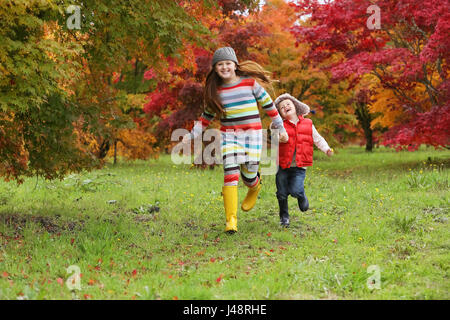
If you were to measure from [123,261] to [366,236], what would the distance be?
7.68ft

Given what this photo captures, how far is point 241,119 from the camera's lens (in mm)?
4527

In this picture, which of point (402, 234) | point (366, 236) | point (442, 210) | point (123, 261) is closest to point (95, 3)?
point (123, 261)

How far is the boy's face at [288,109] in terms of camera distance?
4.87 meters

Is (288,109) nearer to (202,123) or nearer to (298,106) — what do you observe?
(298,106)

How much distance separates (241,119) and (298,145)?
28.1 inches

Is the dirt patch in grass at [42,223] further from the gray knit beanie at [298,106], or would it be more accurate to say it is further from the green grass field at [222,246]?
the gray knit beanie at [298,106]

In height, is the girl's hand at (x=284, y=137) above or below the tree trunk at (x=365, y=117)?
below

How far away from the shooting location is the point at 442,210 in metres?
5.36

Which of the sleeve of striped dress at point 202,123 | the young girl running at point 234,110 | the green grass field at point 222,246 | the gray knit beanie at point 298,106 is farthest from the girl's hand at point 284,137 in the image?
the green grass field at point 222,246

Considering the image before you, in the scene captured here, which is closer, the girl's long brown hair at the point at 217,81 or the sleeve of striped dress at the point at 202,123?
the girl's long brown hair at the point at 217,81

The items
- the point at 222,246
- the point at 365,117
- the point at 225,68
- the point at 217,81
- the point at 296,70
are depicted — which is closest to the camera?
the point at 222,246

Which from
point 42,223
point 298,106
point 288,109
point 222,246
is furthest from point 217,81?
point 42,223

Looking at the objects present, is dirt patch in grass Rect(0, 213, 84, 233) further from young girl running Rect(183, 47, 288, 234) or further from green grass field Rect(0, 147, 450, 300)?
young girl running Rect(183, 47, 288, 234)

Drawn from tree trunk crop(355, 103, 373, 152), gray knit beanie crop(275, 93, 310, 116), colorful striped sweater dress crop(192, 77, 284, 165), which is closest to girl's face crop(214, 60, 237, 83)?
colorful striped sweater dress crop(192, 77, 284, 165)
